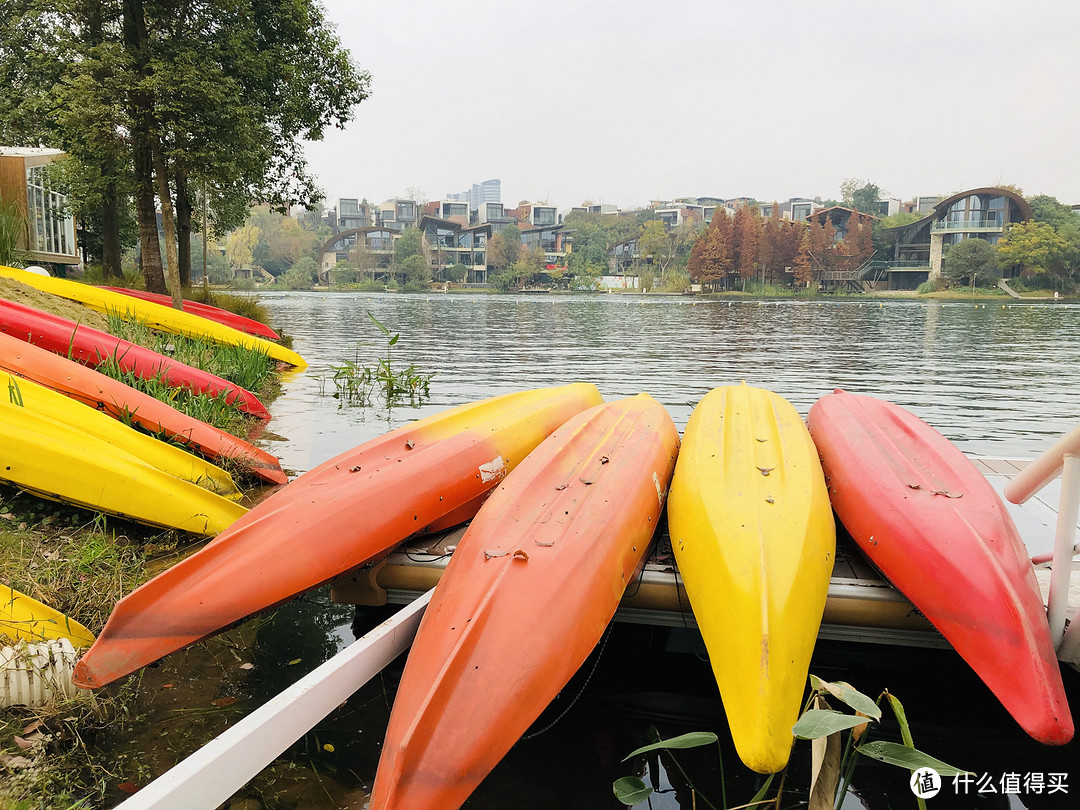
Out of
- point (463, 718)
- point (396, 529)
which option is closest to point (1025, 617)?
point (463, 718)

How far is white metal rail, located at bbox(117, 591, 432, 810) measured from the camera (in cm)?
163

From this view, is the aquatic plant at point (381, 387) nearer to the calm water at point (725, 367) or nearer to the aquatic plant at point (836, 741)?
the calm water at point (725, 367)

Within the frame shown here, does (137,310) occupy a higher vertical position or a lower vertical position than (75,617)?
higher

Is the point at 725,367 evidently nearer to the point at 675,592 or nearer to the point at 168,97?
the point at 168,97

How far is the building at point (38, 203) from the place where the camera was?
17719 mm

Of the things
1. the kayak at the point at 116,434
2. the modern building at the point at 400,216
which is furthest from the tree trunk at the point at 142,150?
the modern building at the point at 400,216

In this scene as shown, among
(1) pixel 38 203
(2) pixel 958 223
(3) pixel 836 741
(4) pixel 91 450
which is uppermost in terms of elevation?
(2) pixel 958 223

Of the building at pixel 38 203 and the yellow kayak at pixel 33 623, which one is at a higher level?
the building at pixel 38 203

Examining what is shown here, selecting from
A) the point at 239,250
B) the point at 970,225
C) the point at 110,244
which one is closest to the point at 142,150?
the point at 110,244

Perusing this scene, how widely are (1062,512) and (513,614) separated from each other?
5.00 feet

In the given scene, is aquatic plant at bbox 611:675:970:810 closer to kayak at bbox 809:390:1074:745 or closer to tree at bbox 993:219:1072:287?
kayak at bbox 809:390:1074:745

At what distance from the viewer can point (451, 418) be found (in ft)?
12.7

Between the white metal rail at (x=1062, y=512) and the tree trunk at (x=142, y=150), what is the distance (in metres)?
12.0

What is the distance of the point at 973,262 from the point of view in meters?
58.8
